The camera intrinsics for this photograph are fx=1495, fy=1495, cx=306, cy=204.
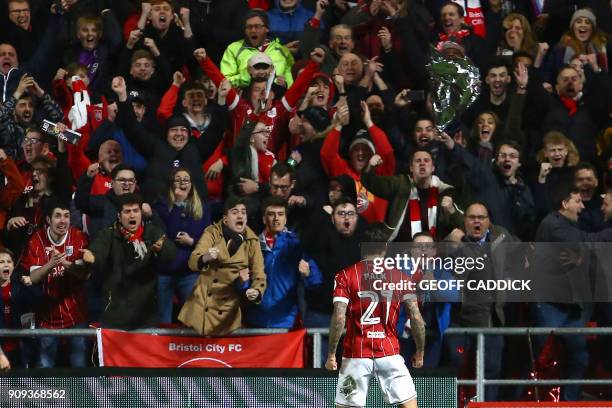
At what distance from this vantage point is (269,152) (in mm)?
15734

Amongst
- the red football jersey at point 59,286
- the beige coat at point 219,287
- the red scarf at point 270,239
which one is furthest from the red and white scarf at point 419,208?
the red football jersey at point 59,286

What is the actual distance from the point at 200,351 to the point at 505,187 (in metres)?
3.54

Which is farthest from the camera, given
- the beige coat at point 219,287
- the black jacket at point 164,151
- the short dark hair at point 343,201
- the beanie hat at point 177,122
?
the beanie hat at point 177,122

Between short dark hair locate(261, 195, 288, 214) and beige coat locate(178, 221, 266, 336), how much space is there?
35 cm

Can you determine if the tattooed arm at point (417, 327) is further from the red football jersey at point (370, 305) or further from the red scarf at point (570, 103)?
the red scarf at point (570, 103)

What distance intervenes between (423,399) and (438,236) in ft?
6.04

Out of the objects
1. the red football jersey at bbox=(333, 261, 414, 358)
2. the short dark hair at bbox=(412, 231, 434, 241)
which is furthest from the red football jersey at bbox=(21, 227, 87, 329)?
the short dark hair at bbox=(412, 231, 434, 241)

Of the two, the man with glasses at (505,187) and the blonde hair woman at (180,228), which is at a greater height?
the man with glasses at (505,187)

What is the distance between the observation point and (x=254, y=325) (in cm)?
1463

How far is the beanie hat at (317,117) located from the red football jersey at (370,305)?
9.42 ft

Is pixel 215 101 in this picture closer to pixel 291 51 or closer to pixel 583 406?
pixel 291 51

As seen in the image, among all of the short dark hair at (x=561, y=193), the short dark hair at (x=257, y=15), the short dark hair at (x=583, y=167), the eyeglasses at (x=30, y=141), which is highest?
the short dark hair at (x=257, y=15)

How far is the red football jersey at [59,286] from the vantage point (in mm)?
14477

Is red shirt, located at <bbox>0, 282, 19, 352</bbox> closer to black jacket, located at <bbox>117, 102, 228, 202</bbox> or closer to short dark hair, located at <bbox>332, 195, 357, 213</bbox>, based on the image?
black jacket, located at <bbox>117, 102, 228, 202</bbox>
